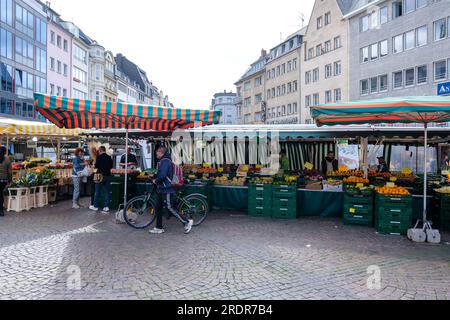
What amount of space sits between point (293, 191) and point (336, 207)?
54.5 inches

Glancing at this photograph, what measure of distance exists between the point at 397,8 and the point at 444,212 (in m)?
28.5

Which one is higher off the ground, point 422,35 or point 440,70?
point 422,35

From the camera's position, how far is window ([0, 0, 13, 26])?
3328 cm

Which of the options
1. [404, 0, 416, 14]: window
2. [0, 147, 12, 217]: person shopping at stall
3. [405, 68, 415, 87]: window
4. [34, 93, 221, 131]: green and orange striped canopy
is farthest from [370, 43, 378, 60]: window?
[0, 147, 12, 217]: person shopping at stall

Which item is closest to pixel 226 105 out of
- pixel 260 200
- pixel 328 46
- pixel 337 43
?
pixel 328 46

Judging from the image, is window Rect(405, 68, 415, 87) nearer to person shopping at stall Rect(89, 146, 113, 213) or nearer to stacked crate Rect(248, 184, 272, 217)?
stacked crate Rect(248, 184, 272, 217)

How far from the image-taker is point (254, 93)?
62406 mm

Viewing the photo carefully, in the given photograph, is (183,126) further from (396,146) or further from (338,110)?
(396,146)

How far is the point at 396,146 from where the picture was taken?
16656 mm

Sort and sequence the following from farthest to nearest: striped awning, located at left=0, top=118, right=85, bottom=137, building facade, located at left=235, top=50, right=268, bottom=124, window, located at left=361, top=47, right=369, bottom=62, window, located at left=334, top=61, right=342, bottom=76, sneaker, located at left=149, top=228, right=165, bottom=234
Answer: building facade, located at left=235, top=50, right=268, bottom=124, window, located at left=334, top=61, right=342, bottom=76, window, located at left=361, top=47, right=369, bottom=62, striped awning, located at left=0, top=118, right=85, bottom=137, sneaker, located at left=149, top=228, right=165, bottom=234

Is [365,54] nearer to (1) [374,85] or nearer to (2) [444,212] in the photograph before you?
(1) [374,85]

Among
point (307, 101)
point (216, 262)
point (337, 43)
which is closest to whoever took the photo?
point (216, 262)

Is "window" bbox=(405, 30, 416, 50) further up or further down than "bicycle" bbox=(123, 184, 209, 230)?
further up
